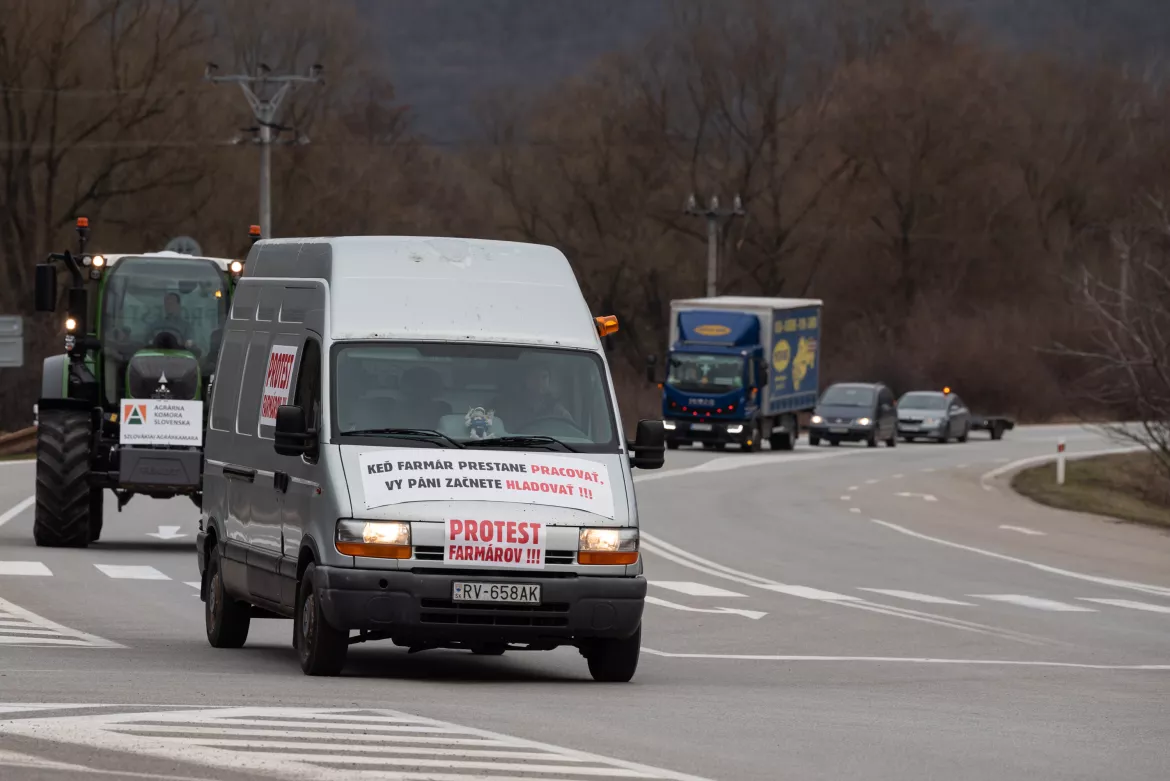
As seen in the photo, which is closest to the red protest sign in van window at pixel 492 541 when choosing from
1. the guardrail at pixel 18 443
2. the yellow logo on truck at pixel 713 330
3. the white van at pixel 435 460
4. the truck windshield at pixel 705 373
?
the white van at pixel 435 460

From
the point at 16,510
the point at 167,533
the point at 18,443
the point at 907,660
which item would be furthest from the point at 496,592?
the point at 18,443

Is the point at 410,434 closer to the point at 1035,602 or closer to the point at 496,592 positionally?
the point at 496,592

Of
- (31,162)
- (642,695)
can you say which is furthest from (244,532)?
(31,162)

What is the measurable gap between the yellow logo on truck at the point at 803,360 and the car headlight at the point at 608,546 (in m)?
46.4

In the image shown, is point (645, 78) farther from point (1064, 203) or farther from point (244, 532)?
point (244, 532)

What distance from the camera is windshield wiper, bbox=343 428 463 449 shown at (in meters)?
12.4

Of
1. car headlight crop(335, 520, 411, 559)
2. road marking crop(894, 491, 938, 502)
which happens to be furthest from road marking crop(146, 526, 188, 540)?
road marking crop(894, 491, 938, 502)

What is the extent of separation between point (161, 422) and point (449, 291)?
9974 millimetres

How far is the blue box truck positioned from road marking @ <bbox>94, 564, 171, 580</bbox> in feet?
106

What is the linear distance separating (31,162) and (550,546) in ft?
174

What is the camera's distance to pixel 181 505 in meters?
32.2

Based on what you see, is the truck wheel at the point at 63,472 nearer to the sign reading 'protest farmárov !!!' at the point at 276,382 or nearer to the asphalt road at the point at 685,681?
the asphalt road at the point at 685,681

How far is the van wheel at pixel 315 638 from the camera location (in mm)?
12172

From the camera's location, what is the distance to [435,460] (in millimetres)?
12219
